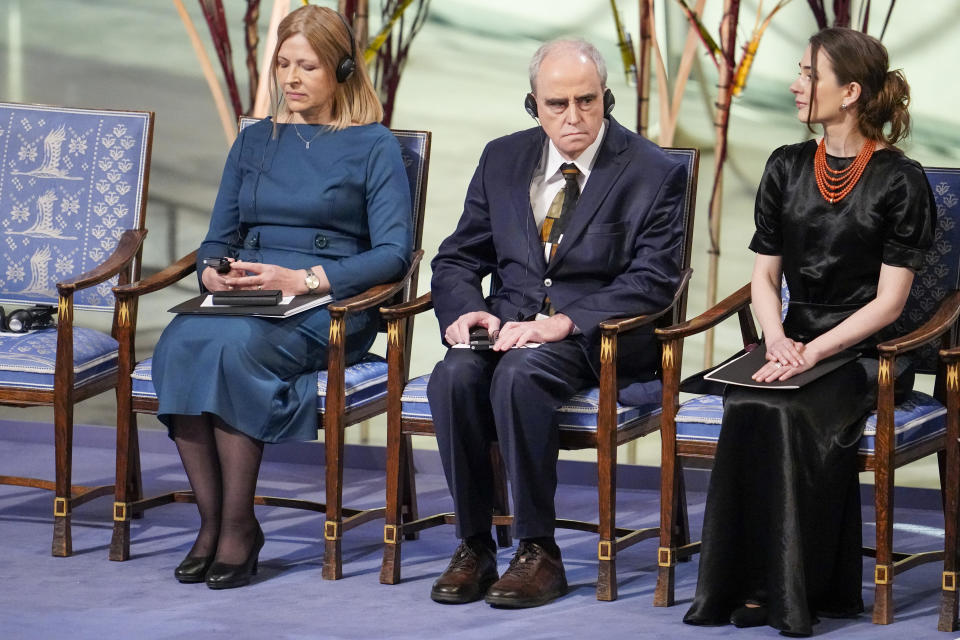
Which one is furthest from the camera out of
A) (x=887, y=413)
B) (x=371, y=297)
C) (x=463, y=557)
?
(x=371, y=297)

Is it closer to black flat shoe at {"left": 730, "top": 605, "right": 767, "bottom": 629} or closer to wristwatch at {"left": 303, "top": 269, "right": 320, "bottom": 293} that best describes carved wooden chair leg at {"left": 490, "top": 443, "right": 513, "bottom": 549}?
wristwatch at {"left": 303, "top": 269, "right": 320, "bottom": 293}

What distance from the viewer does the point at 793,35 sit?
4492 mm

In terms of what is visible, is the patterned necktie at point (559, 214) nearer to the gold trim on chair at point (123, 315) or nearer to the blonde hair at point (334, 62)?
the blonde hair at point (334, 62)

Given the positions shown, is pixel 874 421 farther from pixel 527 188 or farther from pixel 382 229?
pixel 382 229

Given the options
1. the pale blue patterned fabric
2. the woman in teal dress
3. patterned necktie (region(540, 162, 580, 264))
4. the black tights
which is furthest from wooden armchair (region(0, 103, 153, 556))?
patterned necktie (region(540, 162, 580, 264))

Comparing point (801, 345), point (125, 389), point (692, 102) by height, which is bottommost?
point (125, 389)

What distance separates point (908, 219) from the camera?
129 inches

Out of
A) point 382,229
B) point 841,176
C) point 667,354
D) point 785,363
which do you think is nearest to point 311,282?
point 382,229

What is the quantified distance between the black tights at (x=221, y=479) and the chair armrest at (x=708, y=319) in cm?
105

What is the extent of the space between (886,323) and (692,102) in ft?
5.00

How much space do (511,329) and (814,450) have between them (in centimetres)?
78

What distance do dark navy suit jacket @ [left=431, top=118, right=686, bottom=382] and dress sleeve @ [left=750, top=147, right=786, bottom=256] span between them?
0.21 m

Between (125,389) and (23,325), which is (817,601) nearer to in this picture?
(125,389)

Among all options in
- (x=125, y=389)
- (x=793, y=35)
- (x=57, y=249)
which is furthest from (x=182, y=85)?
(x=793, y=35)
